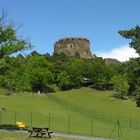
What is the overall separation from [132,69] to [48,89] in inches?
3688

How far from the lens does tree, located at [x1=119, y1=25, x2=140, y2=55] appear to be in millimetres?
59647

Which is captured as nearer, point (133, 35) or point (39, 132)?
point (39, 132)

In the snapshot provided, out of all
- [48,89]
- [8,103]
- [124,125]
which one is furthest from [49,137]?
[48,89]

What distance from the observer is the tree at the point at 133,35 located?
59.6 m

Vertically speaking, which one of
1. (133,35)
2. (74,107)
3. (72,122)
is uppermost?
(133,35)

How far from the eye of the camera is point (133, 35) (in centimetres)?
6069

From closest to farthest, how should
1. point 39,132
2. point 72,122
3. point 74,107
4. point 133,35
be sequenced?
point 39,132 → point 133,35 → point 72,122 → point 74,107

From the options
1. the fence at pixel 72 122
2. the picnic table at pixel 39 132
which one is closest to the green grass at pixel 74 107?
the fence at pixel 72 122

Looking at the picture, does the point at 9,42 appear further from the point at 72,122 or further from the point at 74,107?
the point at 74,107

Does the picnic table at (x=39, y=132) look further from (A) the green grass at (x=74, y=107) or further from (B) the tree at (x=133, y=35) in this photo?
(A) the green grass at (x=74, y=107)

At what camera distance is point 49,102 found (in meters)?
108

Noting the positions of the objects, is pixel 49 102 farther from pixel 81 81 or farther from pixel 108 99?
pixel 81 81

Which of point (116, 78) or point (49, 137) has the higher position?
point (116, 78)

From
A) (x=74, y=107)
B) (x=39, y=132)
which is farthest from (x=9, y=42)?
(x=74, y=107)
